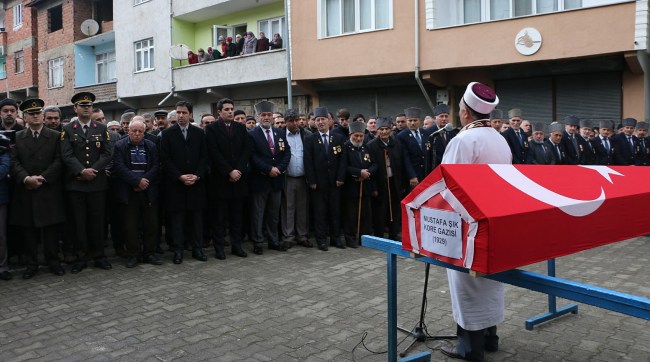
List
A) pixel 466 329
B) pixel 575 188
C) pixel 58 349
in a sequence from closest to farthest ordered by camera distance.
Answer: pixel 575 188
pixel 466 329
pixel 58 349

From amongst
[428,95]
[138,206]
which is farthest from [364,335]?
[428,95]

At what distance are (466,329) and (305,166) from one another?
198 inches

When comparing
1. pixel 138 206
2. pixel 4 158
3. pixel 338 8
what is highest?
pixel 338 8

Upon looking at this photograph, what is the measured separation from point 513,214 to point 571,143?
10.2 meters

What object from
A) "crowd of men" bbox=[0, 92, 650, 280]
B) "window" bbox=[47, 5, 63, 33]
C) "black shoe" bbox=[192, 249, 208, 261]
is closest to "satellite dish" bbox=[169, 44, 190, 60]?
"crowd of men" bbox=[0, 92, 650, 280]

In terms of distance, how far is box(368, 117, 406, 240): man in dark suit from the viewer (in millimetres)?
9164

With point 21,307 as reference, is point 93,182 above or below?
above

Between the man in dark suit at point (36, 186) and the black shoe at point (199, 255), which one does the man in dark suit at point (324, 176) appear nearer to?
the black shoe at point (199, 255)

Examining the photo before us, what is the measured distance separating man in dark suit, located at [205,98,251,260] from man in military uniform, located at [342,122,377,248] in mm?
1749

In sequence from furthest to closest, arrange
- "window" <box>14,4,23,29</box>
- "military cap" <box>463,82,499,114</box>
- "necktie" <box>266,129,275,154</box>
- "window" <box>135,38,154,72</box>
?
"window" <box>14,4,23,29</box>, "window" <box>135,38,154,72</box>, "necktie" <box>266,129,275,154</box>, "military cap" <box>463,82,499,114</box>

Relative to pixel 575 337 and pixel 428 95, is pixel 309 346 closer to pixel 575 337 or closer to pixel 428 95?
pixel 575 337

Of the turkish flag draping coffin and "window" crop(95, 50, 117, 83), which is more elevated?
"window" crop(95, 50, 117, 83)

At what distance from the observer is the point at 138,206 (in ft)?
24.9

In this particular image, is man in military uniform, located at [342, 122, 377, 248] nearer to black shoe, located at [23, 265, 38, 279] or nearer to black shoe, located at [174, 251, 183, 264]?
black shoe, located at [174, 251, 183, 264]
